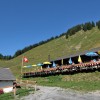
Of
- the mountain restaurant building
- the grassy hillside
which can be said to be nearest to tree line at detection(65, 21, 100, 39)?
the grassy hillside

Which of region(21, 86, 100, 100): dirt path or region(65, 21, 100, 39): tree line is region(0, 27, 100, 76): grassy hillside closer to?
region(65, 21, 100, 39): tree line

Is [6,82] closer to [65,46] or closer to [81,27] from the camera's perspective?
[65,46]

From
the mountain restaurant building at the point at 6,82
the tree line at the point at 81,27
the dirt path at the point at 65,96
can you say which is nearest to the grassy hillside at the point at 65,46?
the tree line at the point at 81,27

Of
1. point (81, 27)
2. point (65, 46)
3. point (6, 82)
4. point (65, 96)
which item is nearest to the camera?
point (65, 96)

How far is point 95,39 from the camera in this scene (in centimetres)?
13912

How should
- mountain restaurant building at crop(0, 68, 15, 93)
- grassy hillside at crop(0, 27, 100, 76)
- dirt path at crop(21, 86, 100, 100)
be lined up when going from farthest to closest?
1. grassy hillside at crop(0, 27, 100, 76)
2. mountain restaurant building at crop(0, 68, 15, 93)
3. dirt path at crop(21, 86, 100, 100)

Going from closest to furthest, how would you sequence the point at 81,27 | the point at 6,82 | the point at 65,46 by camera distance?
the point at 6,82 < the point at 65,46 < the point at 81,27

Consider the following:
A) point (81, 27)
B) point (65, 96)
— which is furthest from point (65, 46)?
point (65, 96)

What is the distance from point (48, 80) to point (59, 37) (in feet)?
415

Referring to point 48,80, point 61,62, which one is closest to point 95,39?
point 61,62

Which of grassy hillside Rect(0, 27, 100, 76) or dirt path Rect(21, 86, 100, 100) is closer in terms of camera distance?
dirt path Rect(21, 86, 100, 100)

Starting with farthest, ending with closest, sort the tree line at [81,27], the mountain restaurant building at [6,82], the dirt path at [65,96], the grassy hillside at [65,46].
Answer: the tree line at [81,27] → the grassy hillside at [65,46] → the mountain restaurant building at [6,82] → the dirt path at [65,96]

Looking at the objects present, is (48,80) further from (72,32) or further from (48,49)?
(72,32)

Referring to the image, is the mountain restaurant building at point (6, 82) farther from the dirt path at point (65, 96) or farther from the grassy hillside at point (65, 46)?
the grassy hillside at point (65, 46)
